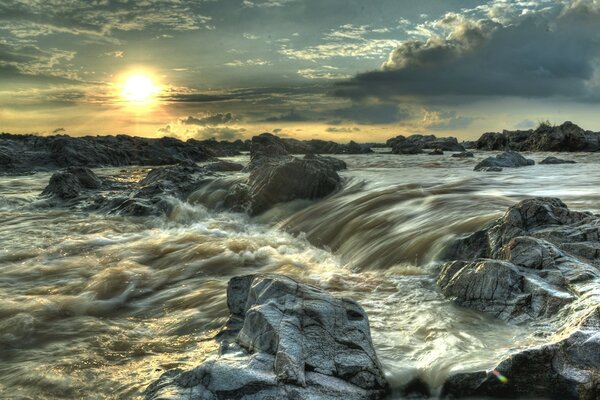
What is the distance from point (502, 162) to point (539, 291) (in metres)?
17.9

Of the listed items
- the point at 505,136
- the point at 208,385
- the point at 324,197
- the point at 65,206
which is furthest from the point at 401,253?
the point at 505,136

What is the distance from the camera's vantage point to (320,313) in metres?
4.26

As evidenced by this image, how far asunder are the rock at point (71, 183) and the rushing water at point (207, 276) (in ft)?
4.91

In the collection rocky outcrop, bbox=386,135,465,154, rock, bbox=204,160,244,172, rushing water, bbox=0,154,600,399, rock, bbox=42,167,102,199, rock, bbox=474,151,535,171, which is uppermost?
rocky outcrop, bbox=386,135,465,154

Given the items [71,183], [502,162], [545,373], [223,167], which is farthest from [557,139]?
[545,373]

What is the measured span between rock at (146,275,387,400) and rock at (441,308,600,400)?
0.70 meters

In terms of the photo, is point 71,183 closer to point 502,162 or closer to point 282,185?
point 282,185

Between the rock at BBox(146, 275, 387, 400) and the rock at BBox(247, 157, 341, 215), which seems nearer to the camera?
the rock at BBox(146, 275, 387, 400)

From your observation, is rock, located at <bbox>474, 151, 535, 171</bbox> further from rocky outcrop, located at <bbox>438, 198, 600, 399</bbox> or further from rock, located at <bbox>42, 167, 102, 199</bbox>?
rock, located at <bbox>42, 167, 102, 199</bbox>

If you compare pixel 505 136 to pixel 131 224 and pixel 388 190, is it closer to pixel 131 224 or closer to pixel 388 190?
pixel 388 190

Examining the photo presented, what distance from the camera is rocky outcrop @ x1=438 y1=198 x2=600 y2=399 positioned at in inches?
146

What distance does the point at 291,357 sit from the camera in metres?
3.63

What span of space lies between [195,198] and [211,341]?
39.5 ft

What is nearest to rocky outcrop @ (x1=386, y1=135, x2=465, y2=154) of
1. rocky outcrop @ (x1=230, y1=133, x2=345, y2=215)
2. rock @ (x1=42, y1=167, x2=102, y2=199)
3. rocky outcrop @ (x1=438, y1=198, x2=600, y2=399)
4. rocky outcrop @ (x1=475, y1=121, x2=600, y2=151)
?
rocky outcrop @ (x1=475, y1=121, x2=600, y2=151)
